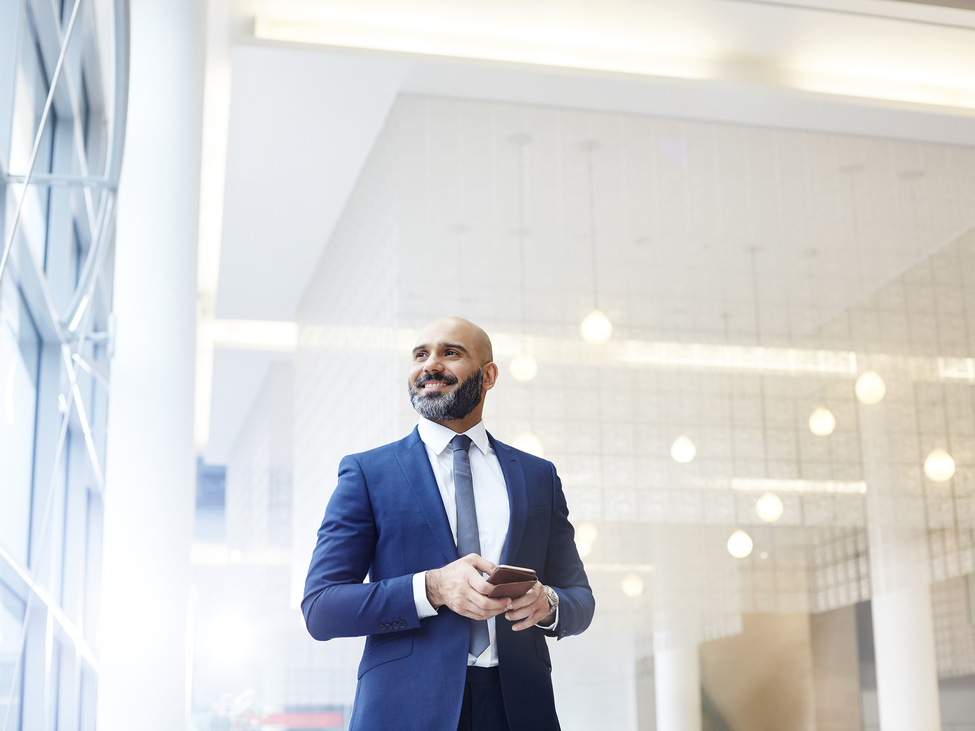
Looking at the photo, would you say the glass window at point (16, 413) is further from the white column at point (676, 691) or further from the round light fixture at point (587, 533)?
the white column at point (676, 691)

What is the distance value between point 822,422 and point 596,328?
1315mm

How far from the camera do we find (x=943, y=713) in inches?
212

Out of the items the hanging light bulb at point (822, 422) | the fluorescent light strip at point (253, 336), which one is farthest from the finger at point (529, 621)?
the fluorescent light strip at point (253, 336)

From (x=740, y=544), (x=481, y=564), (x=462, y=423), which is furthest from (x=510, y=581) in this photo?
(x=740, y=544)

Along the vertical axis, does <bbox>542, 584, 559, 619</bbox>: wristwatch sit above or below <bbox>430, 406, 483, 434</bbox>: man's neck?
below

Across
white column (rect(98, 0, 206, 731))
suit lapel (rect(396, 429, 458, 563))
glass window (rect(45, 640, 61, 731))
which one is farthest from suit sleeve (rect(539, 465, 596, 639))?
glass window (rect(45, 640, 61, 731))

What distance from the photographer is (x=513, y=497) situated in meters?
1.80

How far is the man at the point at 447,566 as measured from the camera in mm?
1655

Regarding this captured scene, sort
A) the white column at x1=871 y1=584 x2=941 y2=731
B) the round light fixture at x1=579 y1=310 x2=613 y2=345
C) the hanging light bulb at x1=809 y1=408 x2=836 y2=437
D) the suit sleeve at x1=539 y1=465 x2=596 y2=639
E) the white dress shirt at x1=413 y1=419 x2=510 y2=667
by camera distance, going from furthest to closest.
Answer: the hanging light bulb at x1=809 y1=408 x2=836 y2=437 → the round light fixture at x1=579 y1=310 x2=613 y2=345 → the white column at x1=871 y1=584 x2=941 y2=731 → the suit sleeve at x1=539 y1=465 x2=596 y2=639 → the white dress shirt at x1=413 y1=419 x2=510 y2=667

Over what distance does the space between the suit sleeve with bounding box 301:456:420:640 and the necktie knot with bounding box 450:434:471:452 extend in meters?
0.17

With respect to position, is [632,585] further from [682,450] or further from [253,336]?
[253,336]

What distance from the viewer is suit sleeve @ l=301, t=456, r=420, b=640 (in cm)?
166

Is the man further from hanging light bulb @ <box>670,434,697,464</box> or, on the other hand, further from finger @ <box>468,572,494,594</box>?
hanging light bulb @ <box>670,434,697,464</box>

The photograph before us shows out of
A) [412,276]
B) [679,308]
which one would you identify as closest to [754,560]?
[679,308]
